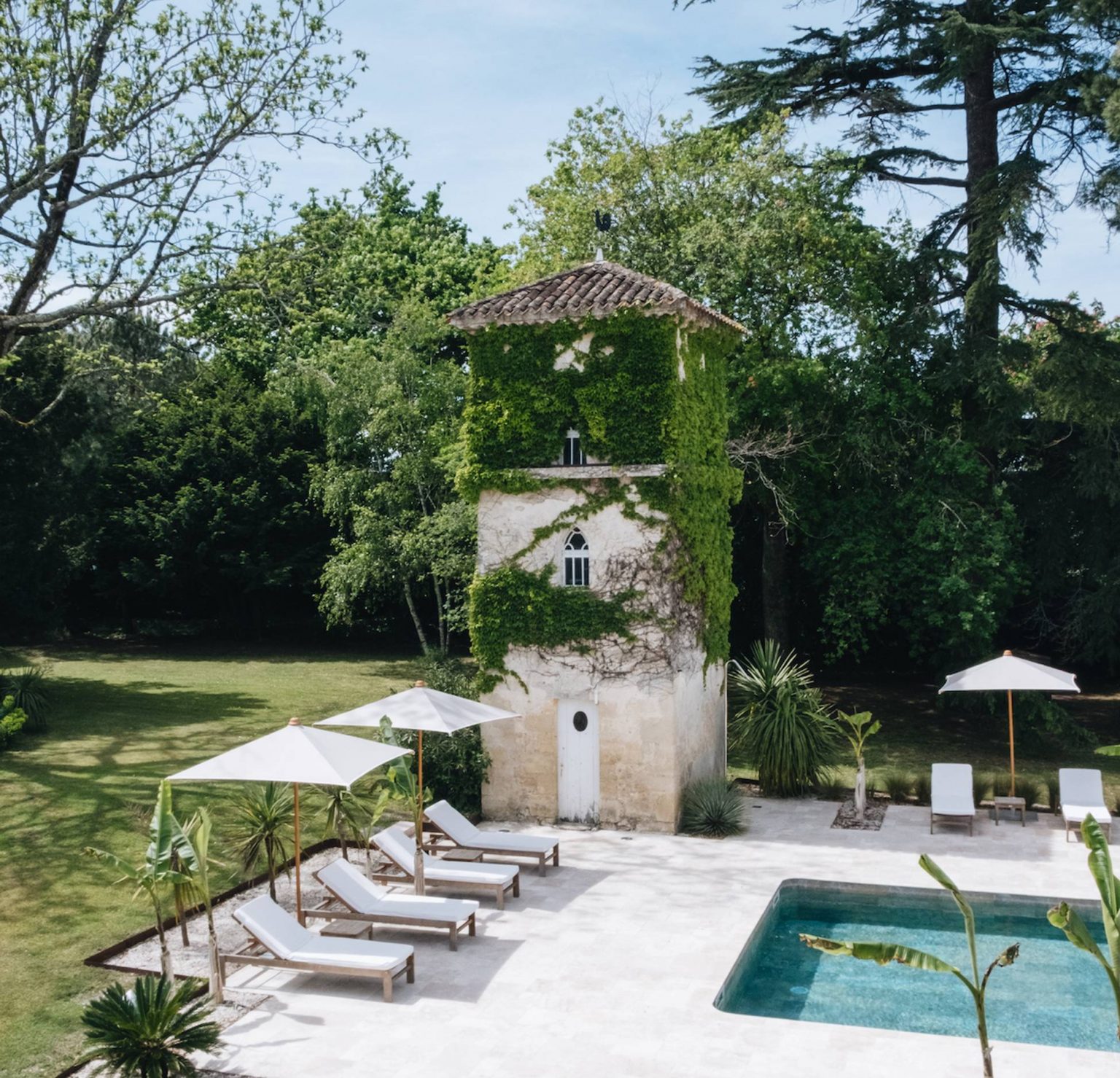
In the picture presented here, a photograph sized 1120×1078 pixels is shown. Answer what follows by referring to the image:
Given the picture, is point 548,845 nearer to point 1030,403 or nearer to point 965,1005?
point 965,1005

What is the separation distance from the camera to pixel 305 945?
12.8 meters

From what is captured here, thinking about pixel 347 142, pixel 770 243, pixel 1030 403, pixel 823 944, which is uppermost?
pixel 347 142

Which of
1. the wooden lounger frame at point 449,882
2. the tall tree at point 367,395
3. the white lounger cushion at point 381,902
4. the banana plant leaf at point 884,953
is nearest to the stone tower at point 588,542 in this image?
the wooden lounger frame at point 449,882

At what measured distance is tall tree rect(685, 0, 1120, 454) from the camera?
86.1ft

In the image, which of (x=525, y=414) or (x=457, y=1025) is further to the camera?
(x=525, y=414)

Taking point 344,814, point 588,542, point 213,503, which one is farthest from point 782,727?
point 213,503

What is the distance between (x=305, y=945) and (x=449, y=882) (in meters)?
3.00

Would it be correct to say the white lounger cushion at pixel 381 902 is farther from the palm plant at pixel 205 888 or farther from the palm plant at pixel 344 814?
the palm plant at pixel 205 888

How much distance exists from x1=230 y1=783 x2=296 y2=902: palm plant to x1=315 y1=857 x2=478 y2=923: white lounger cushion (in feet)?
3.14

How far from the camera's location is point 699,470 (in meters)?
19.8

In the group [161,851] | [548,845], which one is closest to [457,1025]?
[161,851]

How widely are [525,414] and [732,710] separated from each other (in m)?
7.96

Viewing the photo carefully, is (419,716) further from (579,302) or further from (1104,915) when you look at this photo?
(1104,915)

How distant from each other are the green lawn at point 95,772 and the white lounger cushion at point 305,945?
1777 mm
